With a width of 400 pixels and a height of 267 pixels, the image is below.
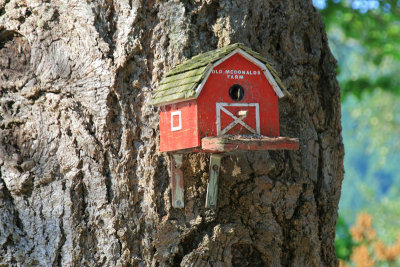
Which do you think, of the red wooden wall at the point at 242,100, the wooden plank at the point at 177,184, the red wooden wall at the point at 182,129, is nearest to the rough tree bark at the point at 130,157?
the wooden plank at the point at 177,184

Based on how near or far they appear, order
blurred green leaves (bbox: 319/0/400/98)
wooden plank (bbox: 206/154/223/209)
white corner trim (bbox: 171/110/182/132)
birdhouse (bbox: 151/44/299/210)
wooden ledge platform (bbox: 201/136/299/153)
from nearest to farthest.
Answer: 1. wooden ledge platform (bbox: 201/136/299/153)
2. birdhouse (bbox: 151/44/299/210)
3. white corner trim (bbox: 171/110/182/132)
4. wooden plank (bbox: 206/154/223/209)
5. blurred green leaves (bbox: 319/0/400/98)

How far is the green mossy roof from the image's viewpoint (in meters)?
2.51

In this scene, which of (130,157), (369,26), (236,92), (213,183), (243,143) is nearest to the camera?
(243,143)

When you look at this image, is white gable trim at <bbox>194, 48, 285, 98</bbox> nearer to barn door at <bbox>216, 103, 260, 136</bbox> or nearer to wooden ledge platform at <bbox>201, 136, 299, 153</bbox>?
barn door at <bbox>216, 103, 260, 136</bbox>

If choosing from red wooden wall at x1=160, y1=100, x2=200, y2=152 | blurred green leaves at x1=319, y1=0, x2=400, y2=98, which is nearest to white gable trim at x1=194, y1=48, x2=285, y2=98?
red wooden wall at x1=160, y1=100, x2=200, y2=152

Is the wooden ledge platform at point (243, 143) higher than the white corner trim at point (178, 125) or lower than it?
lower

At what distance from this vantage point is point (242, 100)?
2617 millimetres

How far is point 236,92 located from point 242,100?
73 millimetres

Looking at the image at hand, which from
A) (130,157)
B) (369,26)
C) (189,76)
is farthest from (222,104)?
(369,26)

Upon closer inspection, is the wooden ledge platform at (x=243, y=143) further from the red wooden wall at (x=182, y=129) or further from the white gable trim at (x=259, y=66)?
the white gable trim at (x=259, y=66)

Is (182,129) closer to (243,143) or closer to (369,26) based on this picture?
(243,143)

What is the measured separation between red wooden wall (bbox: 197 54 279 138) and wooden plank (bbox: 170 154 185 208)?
1.43ft

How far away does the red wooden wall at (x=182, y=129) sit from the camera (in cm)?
252

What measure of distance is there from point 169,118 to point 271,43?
0.96 metres
